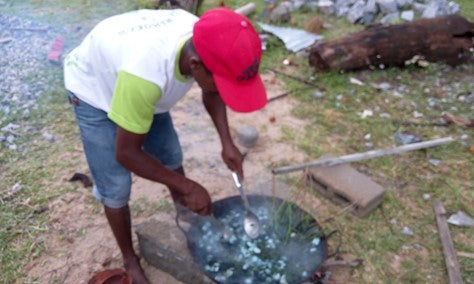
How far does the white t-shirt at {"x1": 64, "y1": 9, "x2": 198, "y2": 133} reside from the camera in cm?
170

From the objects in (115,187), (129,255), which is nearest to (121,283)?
(129,255)

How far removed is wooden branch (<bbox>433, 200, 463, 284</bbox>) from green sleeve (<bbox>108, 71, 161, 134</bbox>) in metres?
2.26

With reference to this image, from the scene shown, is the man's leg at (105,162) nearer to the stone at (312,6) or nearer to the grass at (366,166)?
the grass at (366,166)

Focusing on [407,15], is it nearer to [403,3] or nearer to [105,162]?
[403,3]

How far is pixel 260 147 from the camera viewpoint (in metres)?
3.94

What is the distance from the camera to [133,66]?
5.57 ft

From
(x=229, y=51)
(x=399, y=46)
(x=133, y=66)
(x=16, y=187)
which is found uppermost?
(x=229, y=51)

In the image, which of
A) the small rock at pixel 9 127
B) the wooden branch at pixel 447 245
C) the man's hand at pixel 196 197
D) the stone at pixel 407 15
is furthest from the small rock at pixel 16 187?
the stone at pixel 407 15

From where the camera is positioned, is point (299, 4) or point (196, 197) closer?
point (196, 197)

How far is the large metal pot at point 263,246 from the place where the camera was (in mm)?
2318

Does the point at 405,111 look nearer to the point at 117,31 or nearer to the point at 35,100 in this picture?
the point at 117,31

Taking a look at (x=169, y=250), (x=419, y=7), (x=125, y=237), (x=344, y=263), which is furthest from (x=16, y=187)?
(x=419, y=7)

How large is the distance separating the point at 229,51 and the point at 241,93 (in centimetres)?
21

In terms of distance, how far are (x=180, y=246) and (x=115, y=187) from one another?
577 millimetres
